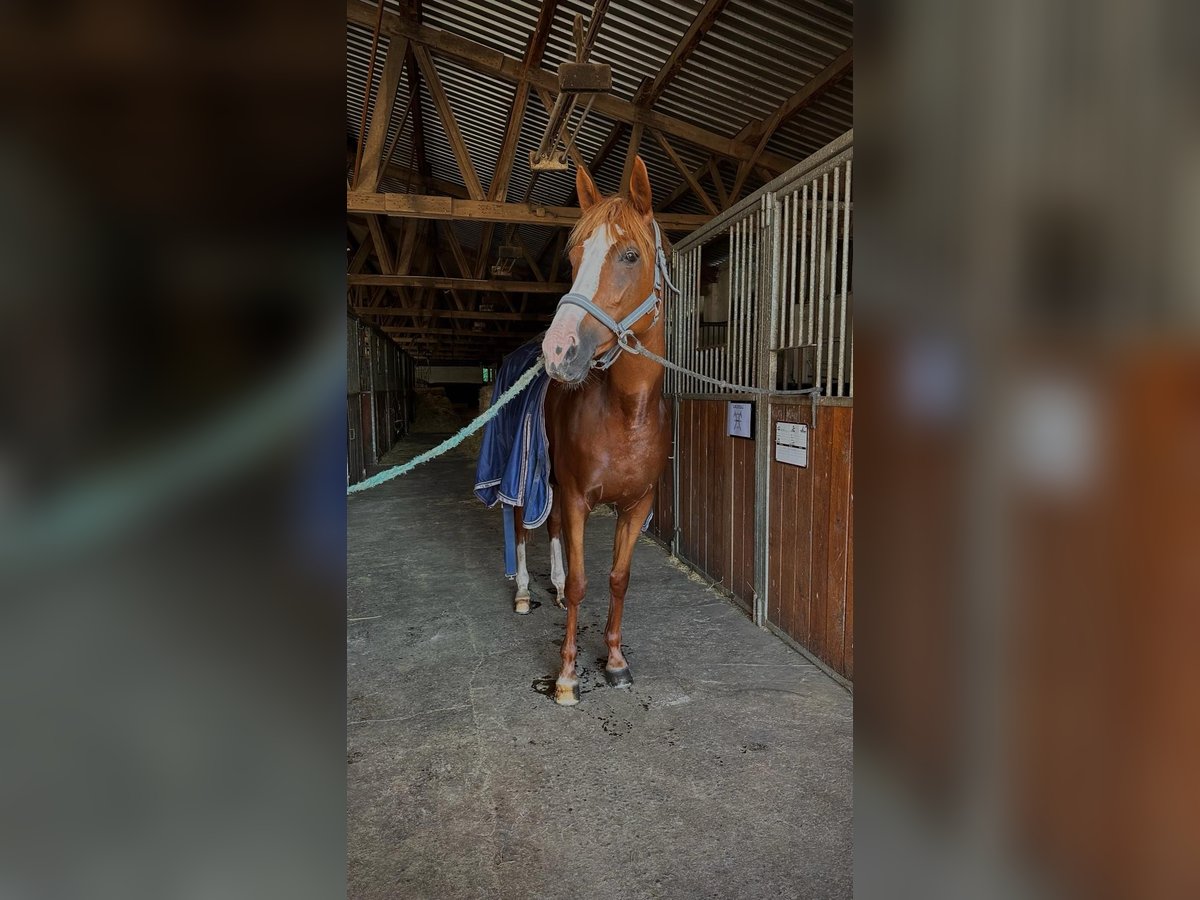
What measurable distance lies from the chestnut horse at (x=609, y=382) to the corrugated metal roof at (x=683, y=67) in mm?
2235

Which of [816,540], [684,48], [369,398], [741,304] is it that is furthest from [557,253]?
[816,540]

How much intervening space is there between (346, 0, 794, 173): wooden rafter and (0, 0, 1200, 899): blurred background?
4.76m

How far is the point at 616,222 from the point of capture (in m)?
1.97

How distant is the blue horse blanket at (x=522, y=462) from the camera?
2822 mm

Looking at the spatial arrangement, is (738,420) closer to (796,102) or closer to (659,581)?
(659,581)

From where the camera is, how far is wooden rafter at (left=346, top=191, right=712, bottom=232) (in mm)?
4590

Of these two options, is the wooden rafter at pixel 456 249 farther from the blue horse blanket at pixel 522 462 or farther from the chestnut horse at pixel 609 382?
the chestnut horse at pixel 609 382

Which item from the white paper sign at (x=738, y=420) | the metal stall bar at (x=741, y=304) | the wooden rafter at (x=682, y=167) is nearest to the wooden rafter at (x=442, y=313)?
the wooden rafter at (x=682, y=167)

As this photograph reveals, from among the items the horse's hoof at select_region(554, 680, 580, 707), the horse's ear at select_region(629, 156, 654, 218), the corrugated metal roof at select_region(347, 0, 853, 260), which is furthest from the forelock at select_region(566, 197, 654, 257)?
the corrugated metal roof at select_region(347, 0, 853, 260)
